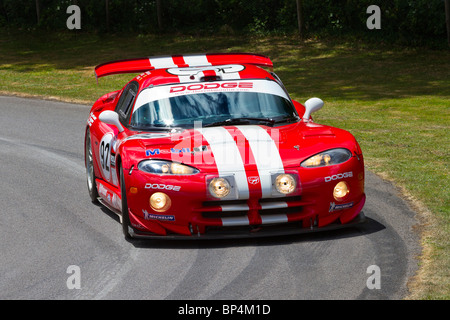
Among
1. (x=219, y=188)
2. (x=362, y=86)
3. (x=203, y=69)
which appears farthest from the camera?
(x=362, y=86)

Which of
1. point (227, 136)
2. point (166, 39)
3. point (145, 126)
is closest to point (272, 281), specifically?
point (227, 136)

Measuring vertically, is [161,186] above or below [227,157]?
below

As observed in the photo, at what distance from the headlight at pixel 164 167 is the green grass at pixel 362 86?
2129mm

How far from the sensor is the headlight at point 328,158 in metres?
7.43

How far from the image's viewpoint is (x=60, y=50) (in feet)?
100.0

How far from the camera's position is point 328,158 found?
7508 mm

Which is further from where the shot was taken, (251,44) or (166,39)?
(166,39)

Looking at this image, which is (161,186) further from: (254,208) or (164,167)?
(254,208)

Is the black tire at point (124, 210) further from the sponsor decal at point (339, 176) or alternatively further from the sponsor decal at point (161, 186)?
the sponsor decal at point (339, 176)

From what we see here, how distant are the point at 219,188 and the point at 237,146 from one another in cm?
56

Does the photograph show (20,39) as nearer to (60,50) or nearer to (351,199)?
(60,50)

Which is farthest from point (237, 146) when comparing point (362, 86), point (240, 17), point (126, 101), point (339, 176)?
point (240, 17)

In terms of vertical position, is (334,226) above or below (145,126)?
below

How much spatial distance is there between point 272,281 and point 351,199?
59.3 inches
